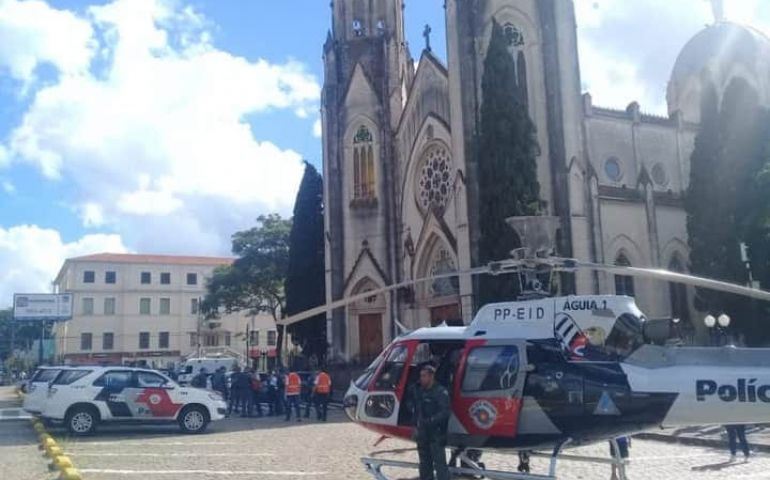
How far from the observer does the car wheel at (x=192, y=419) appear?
1818 cm

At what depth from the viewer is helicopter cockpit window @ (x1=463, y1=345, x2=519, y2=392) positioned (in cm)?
948

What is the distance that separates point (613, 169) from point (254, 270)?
23480 millimetres

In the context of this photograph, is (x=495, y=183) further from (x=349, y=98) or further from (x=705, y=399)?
(x=705, y=399)

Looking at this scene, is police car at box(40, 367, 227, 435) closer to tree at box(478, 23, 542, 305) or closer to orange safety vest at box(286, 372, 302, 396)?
orange safety vest at box(286, 372, 302, 396)

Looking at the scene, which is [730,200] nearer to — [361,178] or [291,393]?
[361,178]

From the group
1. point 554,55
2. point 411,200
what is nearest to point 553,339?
point 554,55

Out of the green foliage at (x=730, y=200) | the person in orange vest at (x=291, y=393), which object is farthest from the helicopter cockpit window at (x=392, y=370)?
the green foliage at (x=730, y=200)

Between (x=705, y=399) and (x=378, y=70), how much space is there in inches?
1265

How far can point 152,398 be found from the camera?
17844 millimetres

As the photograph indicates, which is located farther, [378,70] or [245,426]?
[378,70]

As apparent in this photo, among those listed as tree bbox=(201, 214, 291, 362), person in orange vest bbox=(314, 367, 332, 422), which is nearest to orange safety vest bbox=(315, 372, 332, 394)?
person in orange vest bbox=(314, 367, 332, 422)

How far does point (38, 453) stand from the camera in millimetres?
14430

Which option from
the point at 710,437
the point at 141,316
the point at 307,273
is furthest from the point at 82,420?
the point at 141,316

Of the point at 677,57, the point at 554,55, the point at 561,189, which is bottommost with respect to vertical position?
the point at 561,189
